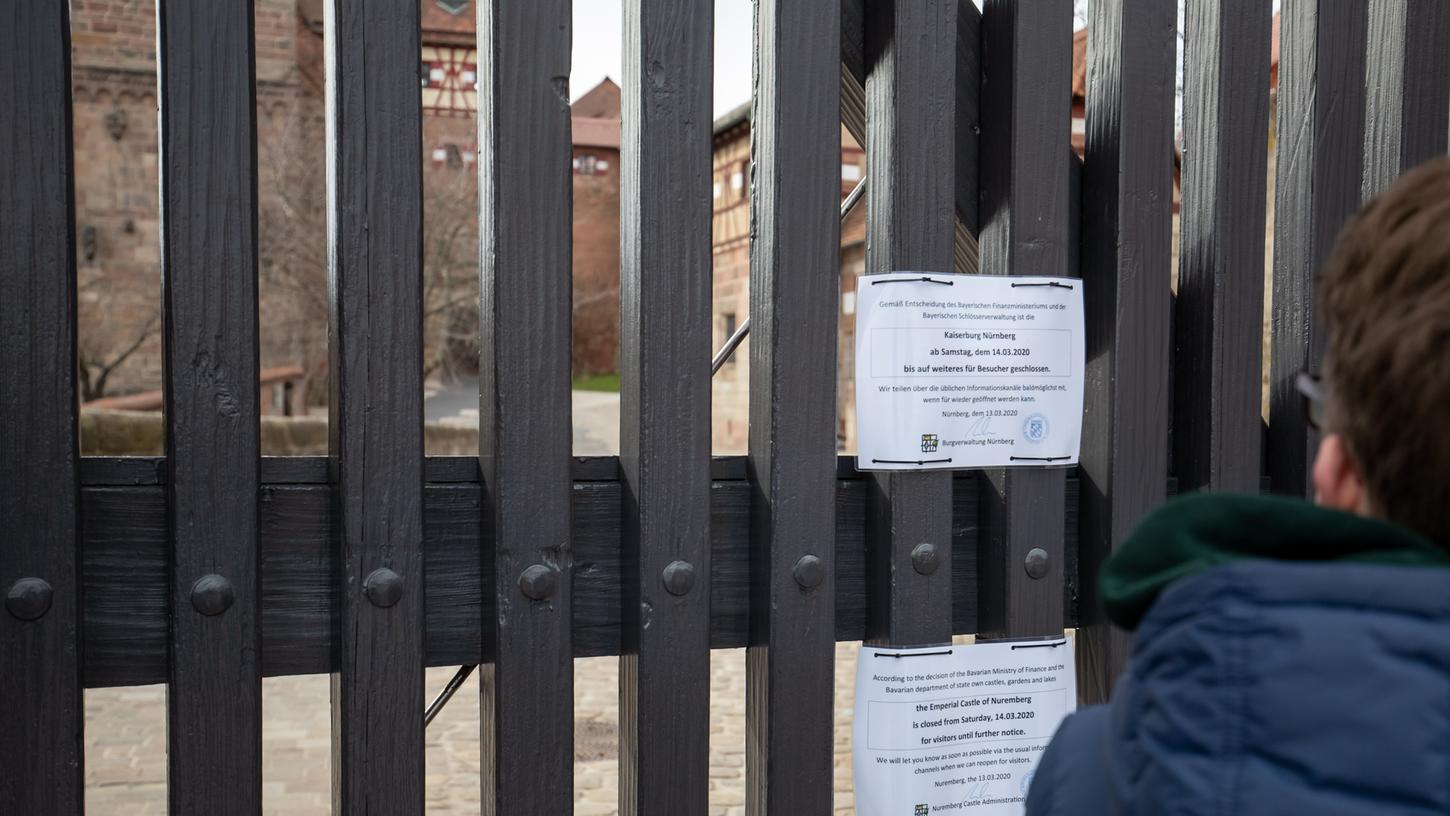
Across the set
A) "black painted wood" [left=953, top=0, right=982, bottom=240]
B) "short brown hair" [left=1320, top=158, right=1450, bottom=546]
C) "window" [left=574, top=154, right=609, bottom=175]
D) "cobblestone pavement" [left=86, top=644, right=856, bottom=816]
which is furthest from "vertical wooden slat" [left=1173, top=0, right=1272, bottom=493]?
"window" [left=574, top=154, right=609, bottom=175]

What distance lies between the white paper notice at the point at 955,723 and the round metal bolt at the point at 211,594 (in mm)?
800

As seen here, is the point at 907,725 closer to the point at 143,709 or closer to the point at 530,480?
the point at 530,480

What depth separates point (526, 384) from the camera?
1500 mm

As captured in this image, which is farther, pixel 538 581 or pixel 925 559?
pixel 925 559

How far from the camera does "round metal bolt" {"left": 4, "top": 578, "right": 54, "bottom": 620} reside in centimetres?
130

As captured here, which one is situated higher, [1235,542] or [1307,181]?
[1307,181]

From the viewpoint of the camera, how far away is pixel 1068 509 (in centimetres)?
183

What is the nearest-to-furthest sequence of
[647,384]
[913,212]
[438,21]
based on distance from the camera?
1. [647,384]
2. [913,212]
3. [438,21]

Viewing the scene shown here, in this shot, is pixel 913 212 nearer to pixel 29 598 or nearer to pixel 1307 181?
pixel 1307 181

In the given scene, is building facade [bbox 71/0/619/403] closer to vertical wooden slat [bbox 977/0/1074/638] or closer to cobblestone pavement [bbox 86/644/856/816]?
cobblestone pavement [bbox 86/644/856/816]

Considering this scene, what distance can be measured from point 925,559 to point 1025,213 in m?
0.50

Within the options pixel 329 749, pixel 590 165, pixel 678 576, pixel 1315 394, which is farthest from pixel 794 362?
pixel 590 165

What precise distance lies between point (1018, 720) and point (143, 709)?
629 centimetres

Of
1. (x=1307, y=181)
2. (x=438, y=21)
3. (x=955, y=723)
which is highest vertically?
(x=438, y=21)
